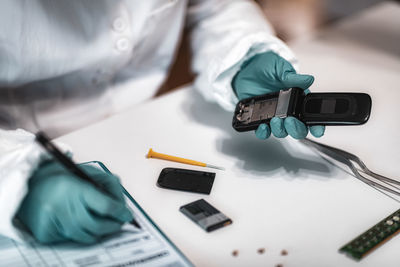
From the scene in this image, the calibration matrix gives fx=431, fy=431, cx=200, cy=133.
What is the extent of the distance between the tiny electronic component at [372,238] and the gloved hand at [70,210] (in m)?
0.27

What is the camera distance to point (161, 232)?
542 mm

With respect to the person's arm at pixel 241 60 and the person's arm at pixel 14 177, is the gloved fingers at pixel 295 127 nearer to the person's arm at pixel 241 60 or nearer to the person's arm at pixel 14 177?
the person's arm at pixel 241 60

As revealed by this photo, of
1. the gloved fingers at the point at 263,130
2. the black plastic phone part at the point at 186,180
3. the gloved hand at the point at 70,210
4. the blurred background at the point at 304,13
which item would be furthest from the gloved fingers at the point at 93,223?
the blurred background at the point at 304,13

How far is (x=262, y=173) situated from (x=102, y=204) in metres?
0.25

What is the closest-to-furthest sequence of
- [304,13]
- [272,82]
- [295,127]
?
[295,127] → [272,82] → [304,13]

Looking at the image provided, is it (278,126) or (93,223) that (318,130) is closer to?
(278,126)

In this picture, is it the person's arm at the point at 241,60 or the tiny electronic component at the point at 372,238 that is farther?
the person's arm at the point at 241,60

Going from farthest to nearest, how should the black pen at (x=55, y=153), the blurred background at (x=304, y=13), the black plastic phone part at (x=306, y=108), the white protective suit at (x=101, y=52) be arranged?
the blurred background at (x=304, y=13)
the white protective suit at (x=101, y=52)
the black plastic phone part at (x=306, y=108)
the black pen at (x=55, y=153)

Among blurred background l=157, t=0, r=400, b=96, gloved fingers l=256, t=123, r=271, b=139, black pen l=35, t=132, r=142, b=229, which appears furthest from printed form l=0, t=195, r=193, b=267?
blurred background l=157, t=0, r=400, b=96

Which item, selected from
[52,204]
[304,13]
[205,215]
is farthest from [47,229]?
[304,13]

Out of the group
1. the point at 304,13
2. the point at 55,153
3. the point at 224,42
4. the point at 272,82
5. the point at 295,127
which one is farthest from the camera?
the point at 304,13

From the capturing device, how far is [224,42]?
0.88m

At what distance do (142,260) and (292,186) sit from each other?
236 millimetres

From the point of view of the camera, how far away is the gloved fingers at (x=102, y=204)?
1.65 ft
